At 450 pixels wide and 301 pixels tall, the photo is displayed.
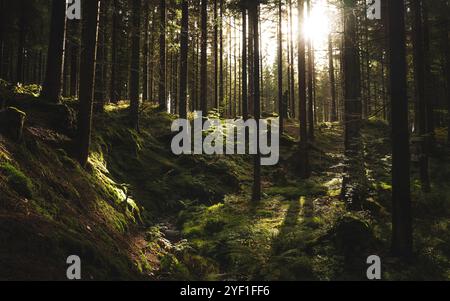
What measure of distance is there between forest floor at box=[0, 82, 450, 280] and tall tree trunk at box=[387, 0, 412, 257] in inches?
32.4

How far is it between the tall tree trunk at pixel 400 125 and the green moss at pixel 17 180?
8.35 metres

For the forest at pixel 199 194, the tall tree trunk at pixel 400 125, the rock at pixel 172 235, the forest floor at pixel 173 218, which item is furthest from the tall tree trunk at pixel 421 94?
the rock at pixel 172 235

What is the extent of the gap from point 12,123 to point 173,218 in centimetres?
677

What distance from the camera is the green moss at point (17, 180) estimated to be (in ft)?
24.0

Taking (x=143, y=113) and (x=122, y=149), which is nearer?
(x=122, y=149)

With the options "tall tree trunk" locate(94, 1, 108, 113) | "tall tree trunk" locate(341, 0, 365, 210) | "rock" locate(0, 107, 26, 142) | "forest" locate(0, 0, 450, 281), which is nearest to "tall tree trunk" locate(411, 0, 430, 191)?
"forest" locate(0, 0, 450, 281)

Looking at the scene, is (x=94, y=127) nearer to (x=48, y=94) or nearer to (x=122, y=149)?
(x=122, y=149)

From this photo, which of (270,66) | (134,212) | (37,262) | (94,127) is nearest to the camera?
(37,262)

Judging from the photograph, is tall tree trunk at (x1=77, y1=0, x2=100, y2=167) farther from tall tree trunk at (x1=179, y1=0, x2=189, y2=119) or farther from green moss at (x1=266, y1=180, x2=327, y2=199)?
green moss at (x1=266, y1=180, x2=327, y2=199)

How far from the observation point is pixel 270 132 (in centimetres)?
2658

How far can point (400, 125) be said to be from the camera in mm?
9477

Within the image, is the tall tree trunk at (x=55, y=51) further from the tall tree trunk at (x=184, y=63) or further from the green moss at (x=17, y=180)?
the tall tree trunk at (x=184, y=63)

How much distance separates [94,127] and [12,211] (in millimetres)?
9609
